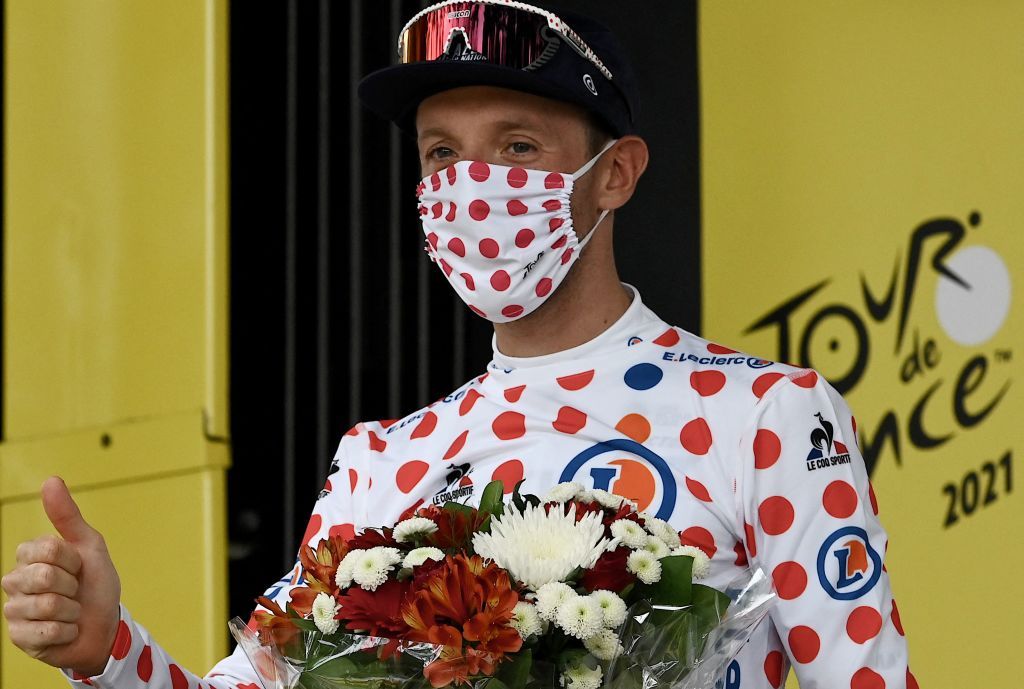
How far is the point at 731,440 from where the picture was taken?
2201mm

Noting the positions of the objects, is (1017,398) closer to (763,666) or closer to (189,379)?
(763,666)

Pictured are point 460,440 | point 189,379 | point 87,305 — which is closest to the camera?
point 460,440

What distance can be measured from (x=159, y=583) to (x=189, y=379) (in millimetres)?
525

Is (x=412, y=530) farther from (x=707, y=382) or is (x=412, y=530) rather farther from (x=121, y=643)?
(x=707, y=382)

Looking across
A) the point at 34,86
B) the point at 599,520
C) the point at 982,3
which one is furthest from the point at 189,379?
the point at 599,520

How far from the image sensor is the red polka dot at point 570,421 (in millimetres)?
2328

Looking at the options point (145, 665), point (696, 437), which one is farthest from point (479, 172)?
point (145, 665)

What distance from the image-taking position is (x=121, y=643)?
199 centimetres

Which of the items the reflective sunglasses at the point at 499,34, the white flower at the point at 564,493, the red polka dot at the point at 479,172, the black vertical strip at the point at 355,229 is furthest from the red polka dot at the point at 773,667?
the black vertical strip at the point at 355,229

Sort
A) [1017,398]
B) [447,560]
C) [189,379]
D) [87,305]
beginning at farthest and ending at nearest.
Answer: [87,305]
[189,379]
[1017,398]
[447,560]

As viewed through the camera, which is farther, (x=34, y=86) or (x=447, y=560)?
(x=34, y=86)

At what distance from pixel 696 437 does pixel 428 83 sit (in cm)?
67

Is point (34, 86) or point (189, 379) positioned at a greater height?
point (34, 86)

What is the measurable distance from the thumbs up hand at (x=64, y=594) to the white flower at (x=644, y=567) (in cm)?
61
